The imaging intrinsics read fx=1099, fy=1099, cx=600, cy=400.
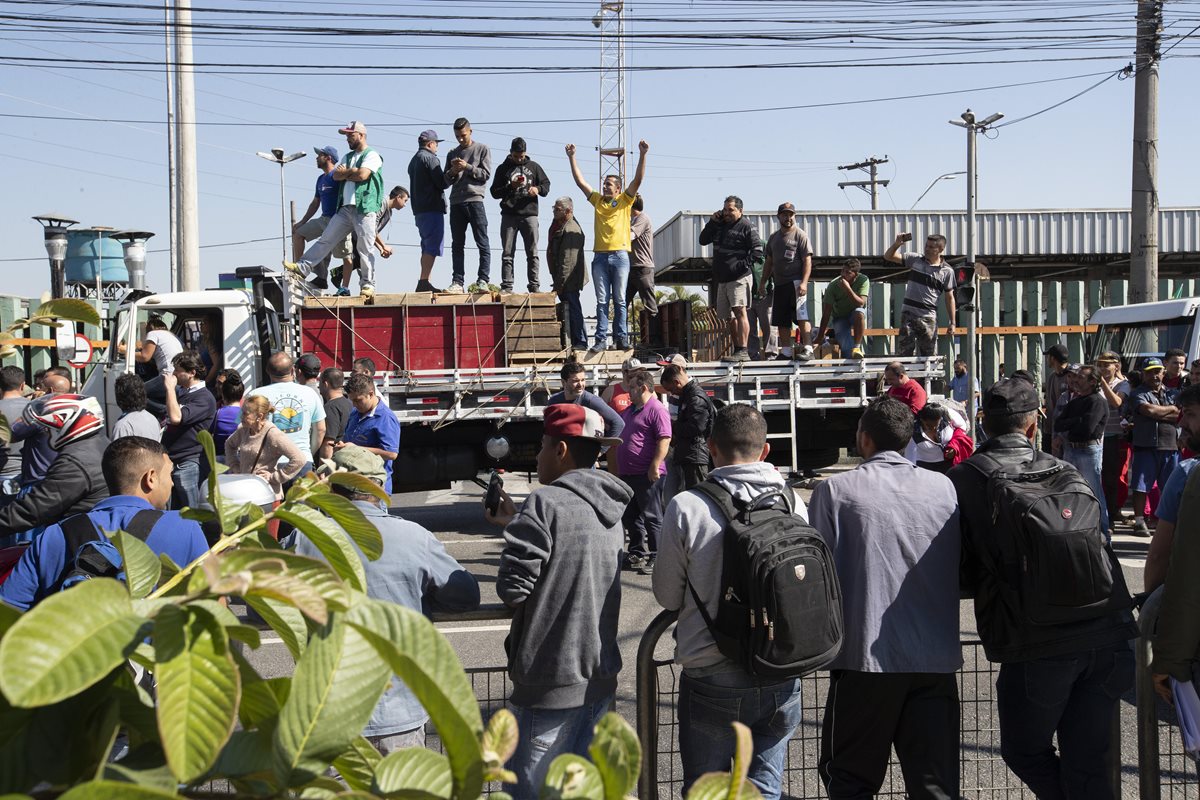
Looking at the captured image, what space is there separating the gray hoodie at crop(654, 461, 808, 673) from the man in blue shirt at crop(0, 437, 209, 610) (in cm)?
142

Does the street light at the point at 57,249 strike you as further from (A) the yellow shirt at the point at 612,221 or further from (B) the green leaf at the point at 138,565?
(B) the green leaf at the point at 138,565

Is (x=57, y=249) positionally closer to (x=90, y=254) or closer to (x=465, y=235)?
(x=90, y=254)

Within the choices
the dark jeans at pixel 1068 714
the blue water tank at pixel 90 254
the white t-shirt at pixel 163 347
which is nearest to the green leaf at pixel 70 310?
the dark jeans at pixel 1068 714

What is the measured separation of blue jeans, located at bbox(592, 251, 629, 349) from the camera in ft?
37.2

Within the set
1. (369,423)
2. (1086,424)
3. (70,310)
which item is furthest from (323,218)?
(70,310)

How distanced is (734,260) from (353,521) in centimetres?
1071

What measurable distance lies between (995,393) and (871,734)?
1272 mm

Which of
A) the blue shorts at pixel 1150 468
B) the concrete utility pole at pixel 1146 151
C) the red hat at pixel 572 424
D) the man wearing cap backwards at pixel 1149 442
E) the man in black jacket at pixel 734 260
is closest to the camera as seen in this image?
the red hat at pixel 572 424

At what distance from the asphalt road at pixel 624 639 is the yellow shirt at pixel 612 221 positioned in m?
3.14

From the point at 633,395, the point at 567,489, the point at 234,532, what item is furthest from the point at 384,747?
the point at 633,395

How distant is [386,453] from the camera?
818 centimetres

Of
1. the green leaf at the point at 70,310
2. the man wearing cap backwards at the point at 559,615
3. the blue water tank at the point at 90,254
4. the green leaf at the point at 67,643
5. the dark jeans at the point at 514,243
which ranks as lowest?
the man wearing cap backwards at the point at 559,615

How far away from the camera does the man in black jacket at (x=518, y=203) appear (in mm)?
11367

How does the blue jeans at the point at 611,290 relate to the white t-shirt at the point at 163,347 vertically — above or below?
above
